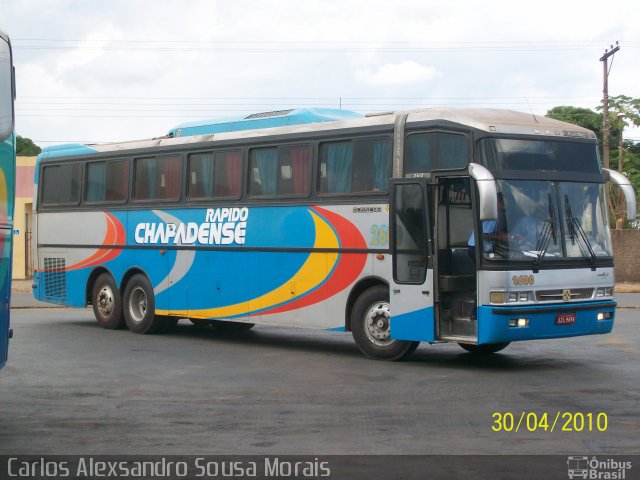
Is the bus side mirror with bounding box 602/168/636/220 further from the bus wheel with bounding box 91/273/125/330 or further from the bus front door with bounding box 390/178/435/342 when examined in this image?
the bus wheel with bounding box 91/273/125/330

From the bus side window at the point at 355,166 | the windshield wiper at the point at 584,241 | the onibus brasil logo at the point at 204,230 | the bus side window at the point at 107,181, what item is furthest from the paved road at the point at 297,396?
the bus side window at the point at 107,181

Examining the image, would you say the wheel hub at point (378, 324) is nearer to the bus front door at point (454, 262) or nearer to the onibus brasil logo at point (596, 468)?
the bus front door at point (454, 262)

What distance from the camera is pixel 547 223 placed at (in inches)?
555

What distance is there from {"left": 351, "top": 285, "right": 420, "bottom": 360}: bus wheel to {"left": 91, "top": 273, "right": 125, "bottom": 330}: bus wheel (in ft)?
20.1

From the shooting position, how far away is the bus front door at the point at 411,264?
14391mm

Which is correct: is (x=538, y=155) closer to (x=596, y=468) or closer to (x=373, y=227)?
(x=373, y=227)

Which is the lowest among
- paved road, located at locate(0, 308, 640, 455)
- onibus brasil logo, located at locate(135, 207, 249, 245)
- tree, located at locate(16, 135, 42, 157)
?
paved road, located at locate(0, 308, 640, 455)

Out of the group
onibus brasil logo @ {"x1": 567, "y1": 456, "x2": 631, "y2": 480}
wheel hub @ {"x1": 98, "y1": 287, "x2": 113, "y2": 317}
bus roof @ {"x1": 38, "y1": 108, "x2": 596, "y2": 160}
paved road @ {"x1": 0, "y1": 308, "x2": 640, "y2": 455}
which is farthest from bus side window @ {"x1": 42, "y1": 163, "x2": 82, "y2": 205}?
onibus brasil logo @ {"x1": 567, "y1": 456, "x2": 631, "y2": 480}

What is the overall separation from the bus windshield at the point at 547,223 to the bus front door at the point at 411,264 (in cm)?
105

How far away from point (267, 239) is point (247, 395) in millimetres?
5207

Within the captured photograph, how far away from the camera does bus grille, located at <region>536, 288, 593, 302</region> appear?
13898 millimetres

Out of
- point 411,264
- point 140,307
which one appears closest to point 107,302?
point 140,307

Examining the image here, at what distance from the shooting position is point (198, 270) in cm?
1836

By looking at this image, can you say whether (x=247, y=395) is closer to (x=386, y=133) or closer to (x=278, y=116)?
(x=386, y=133)
